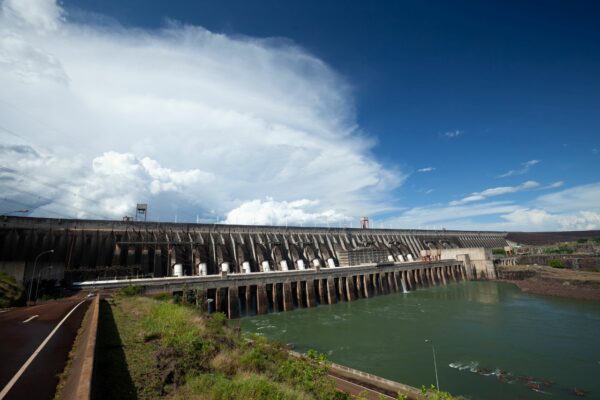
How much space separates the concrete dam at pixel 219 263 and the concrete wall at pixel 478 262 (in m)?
0.20

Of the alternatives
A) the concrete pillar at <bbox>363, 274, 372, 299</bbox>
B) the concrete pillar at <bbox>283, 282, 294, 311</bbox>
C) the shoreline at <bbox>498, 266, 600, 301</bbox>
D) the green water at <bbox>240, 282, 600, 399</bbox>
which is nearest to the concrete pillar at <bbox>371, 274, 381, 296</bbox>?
the concrete pillar at <bbox>363, 274, 372, 299</bbox>

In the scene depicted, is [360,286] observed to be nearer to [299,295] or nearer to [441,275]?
[299,295]

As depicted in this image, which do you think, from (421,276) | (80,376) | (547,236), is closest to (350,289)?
(421,276)

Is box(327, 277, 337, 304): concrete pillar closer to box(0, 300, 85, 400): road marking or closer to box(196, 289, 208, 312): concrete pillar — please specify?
box(196, 289, 208, 312): concrete pillar

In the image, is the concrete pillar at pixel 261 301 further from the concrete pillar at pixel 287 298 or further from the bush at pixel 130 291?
the bush at pixel 130 291

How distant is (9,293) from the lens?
74.0ft

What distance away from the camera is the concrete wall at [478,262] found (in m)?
65.3

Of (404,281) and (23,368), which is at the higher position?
(23,368)

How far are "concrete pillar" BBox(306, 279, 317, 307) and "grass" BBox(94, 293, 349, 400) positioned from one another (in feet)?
79.0

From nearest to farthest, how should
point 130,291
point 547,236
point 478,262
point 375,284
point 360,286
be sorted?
point 130,291
point 360,286
point 375,284
point 478,262
point 547,236

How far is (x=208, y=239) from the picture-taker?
165 ft

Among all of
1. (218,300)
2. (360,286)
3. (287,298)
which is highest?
(218,300)

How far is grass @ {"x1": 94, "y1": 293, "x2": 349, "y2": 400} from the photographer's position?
7.73 metres

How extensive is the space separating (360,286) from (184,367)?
4112 centimetres
